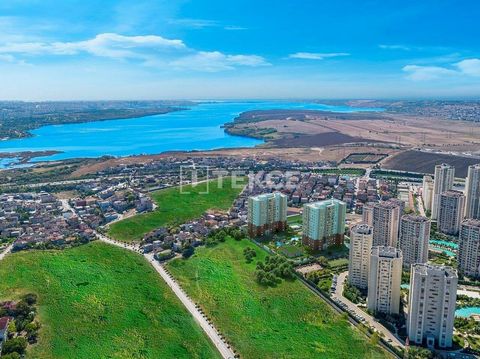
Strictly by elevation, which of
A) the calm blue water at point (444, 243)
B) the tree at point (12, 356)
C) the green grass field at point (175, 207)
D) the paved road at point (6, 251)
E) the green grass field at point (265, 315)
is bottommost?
the green grass field at point (265, 315)

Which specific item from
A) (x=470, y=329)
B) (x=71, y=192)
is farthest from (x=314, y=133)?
(x=470, y=329)

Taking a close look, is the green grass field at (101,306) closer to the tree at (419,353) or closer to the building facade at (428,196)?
the tree at (419,353)

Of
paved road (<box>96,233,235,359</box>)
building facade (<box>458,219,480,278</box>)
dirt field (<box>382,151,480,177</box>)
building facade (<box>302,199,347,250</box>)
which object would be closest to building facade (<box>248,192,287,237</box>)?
building facade (<box>302,199,347,250</box>)

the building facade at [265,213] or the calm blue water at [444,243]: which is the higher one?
the building facade at [265,213]

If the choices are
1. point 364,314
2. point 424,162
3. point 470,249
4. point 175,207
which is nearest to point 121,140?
point 175,207

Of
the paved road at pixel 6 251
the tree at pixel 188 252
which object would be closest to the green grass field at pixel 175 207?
the tree at pixel 188 252

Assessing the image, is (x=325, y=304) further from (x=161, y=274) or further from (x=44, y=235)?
(x=44, y=235)

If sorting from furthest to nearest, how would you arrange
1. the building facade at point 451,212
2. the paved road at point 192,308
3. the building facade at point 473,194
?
the building facade at point 473,194
the building facade at point 451,212
the paved road at point 192,308
